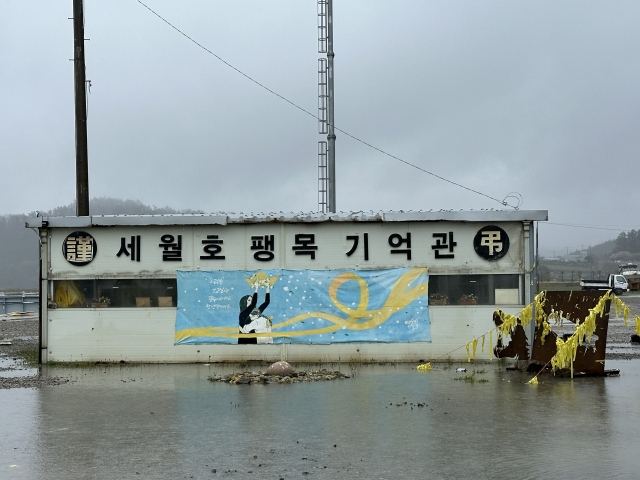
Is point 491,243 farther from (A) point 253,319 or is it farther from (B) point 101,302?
(B) point 101,302

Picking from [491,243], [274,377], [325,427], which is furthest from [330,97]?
[325,427]

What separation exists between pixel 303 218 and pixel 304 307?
224cm

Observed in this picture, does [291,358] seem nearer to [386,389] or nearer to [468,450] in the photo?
[386,389]

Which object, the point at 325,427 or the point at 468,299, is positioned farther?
the point at 468,299

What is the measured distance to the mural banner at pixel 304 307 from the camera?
21.1 meters

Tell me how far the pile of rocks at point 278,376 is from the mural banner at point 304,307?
8.40 ft

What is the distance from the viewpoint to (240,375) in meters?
18.1

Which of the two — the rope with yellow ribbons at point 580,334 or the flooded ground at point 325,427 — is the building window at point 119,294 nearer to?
the flooded ground at point 325,427

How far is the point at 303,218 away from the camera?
70.1ft

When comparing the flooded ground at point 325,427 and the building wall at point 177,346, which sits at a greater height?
the building wall at point 177,346

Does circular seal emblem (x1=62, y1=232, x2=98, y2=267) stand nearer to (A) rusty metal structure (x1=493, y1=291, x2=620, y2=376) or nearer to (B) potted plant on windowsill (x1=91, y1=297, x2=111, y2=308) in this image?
(B) potted plant on windowsill (x1=91, y1=297, x2=111, y2=308)

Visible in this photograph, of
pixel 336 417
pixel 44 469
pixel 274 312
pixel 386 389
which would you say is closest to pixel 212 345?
pixel 274 312

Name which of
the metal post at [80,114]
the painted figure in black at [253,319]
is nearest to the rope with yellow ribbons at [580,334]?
the painted figure in black at [253,319]

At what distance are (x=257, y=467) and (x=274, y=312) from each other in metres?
11.5
